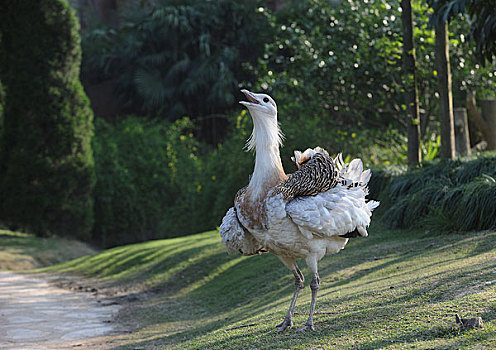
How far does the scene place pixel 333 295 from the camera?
20.8 ft

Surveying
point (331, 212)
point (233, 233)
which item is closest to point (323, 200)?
point (331, 212)

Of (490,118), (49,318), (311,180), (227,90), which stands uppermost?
(227,90)

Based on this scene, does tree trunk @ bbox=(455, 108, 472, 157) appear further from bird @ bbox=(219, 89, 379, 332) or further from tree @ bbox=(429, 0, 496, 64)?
bird @ bbox=(219, 89, 379, 332)

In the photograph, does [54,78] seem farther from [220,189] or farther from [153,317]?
[153,317]

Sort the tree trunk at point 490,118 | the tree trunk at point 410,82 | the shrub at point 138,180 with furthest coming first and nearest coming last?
1. the shrub at point 138,180
2. the tree trunk at point 490,118
3. the tree trunk at point 410,82

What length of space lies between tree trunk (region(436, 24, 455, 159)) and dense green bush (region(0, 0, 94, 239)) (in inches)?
385

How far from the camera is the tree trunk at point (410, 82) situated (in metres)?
10.6

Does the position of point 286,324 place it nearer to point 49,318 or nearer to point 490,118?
point 49,318

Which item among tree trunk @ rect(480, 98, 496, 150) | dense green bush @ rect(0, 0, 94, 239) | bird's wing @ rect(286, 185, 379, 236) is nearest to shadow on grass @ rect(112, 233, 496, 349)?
bird's wing @ rect(286, 185, 379, 236)

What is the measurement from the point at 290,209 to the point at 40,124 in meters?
12.8

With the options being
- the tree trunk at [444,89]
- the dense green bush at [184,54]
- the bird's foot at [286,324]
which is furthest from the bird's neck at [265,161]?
the dense green bush at [184,54]

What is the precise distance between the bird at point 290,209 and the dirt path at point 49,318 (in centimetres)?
255

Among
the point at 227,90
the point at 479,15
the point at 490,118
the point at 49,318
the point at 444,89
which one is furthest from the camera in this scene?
the point at 227,90

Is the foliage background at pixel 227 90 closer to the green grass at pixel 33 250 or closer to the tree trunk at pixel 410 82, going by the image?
the tree trunk at pixel 410 82
